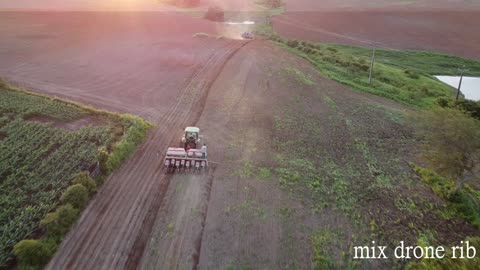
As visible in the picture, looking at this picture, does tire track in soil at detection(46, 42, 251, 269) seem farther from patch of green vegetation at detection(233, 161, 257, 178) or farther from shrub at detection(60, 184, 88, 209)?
patch of green vegetation at detection(233, 161, 257, 178)

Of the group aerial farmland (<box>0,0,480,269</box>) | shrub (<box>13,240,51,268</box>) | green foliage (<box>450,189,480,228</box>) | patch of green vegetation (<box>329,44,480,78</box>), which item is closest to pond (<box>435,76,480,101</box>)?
aerial farmland (<box>0,0,480,269</box>)

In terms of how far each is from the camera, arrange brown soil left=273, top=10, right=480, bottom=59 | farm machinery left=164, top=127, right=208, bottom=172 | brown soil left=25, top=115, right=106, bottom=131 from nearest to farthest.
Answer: farm machinery left=164, top=127, right=208, bottom=172 → brown soil left=25, top=115, right=106, bottom=131 → brown soil left=273, top=10, right=480, bottom=59

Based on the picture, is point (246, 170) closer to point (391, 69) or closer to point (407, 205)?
point (407, 205)

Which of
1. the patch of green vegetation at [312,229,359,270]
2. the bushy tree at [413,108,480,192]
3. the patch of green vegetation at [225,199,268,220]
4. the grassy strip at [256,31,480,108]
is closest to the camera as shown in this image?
the patch of green vegetation at [312,229,359,270]

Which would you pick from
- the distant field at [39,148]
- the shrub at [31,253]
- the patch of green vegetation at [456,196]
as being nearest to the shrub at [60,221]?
the distant field at [39,148]

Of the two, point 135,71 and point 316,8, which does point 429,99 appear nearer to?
point 135,71

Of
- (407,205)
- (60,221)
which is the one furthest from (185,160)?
(407,205)
